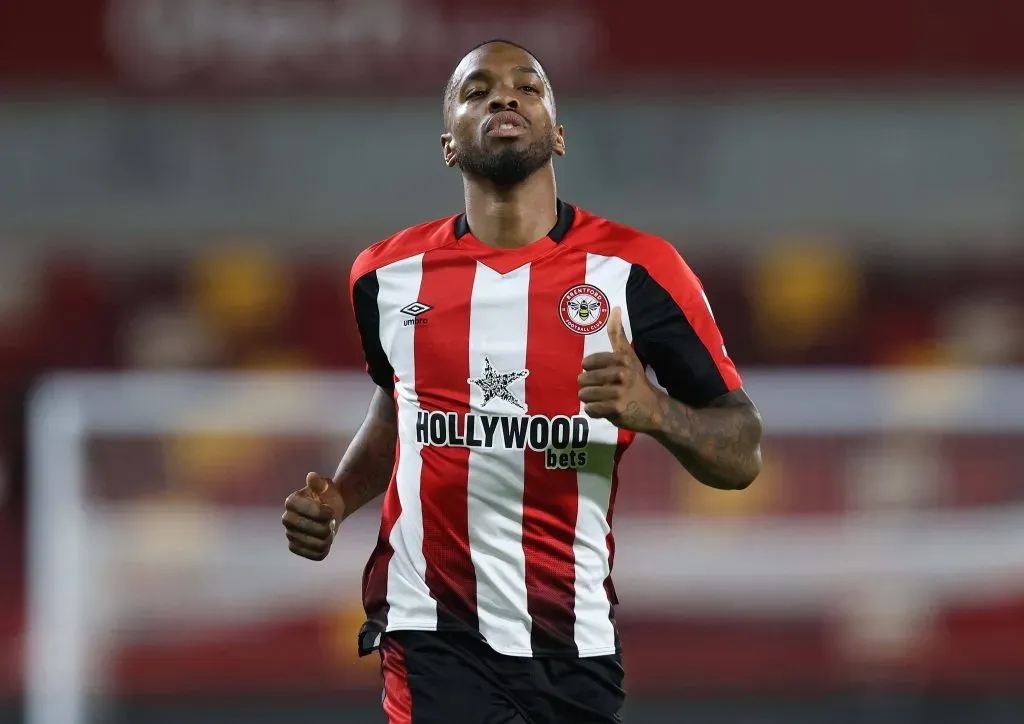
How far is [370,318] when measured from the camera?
2.39m

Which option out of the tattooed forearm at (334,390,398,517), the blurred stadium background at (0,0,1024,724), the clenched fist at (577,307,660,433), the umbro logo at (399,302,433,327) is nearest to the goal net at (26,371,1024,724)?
the blurred stadium background at (0,0,1024,724)

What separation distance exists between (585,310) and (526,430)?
0.20 meters

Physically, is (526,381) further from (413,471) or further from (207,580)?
(207,580)

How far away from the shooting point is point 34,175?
6.50m

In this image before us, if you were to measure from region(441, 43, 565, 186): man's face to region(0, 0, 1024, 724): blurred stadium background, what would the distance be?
339 cm

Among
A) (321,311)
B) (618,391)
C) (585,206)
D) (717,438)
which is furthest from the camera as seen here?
(321,311)

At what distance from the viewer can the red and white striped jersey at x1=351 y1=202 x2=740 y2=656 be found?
224cm

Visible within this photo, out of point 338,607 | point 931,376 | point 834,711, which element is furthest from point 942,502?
point 338,607

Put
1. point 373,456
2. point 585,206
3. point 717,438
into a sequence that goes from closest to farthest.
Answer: point 717,438 → point 373,456 → point 585,206

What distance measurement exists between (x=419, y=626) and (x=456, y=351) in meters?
0.42

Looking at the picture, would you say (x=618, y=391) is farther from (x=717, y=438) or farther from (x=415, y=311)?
(x=415, y=311)

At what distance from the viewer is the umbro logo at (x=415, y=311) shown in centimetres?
232

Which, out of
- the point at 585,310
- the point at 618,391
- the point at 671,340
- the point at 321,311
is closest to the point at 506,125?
the point at 585,310

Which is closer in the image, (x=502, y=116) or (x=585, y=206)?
(x=502, y=116)
